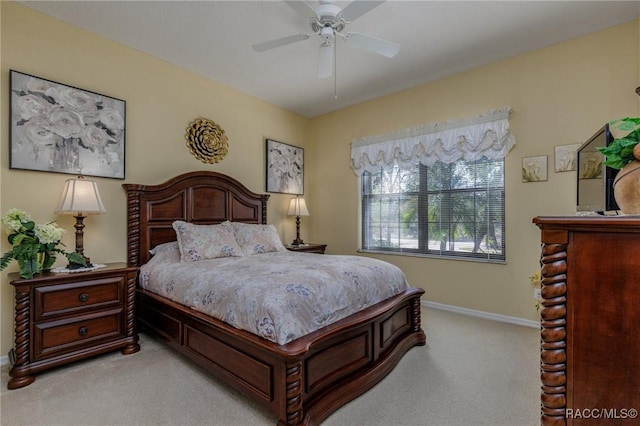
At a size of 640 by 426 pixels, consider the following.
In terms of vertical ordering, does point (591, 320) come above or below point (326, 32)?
below

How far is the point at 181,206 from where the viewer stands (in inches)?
142

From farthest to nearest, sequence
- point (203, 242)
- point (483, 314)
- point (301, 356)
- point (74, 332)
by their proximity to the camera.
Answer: point (483, 314) → point (203, 242) → point (74, 332) → point (301, 356)

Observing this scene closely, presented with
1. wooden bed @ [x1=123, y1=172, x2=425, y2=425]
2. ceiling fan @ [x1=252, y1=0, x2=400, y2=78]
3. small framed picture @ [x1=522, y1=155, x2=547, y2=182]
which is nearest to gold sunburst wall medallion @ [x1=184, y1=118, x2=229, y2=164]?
wooden bed @ [x1=123, y1=172, x2=425, y2=425]

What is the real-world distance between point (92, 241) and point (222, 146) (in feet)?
6.00

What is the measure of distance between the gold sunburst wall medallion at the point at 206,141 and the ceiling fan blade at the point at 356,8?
7.55 ft

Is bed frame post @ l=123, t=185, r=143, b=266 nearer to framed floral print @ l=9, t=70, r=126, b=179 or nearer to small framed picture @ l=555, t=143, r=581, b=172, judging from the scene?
framed floral print @ l=9, t=70, r=126, b=179

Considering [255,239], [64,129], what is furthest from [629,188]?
[64,129]

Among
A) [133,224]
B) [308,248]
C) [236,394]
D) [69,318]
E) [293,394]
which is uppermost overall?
[133,224]

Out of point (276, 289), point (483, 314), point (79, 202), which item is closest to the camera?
point (276, 289)

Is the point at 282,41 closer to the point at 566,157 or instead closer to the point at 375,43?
the point at 375,43

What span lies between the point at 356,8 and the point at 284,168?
297 centimetres

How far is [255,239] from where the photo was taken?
3654 millimetres

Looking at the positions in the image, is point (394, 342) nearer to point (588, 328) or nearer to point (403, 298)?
point (403, 298)

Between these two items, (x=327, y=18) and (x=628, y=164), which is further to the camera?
(x=327, y=18)
